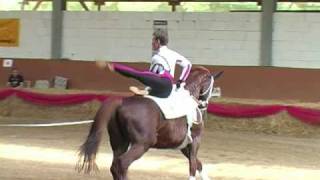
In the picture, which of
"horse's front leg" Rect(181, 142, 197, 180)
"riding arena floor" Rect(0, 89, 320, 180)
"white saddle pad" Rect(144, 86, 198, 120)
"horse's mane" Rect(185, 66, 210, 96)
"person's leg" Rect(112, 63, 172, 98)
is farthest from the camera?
"riding arena floor" Rect(0, 89, 320, 180)

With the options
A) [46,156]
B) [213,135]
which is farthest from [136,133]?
[213,135]

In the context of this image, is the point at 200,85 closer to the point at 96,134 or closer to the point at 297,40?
the point at 96,134

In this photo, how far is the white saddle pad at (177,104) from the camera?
798 centimetres

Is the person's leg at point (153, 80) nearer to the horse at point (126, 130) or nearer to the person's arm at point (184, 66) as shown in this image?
the horse at point (126, 130)

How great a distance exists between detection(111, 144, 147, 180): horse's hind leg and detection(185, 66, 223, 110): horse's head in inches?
69.3

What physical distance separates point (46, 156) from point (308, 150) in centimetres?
536

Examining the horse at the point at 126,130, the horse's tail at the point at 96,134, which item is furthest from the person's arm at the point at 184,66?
the horse's tail at the point at 96,134

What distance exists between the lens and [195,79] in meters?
9.32

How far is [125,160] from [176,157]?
507cm

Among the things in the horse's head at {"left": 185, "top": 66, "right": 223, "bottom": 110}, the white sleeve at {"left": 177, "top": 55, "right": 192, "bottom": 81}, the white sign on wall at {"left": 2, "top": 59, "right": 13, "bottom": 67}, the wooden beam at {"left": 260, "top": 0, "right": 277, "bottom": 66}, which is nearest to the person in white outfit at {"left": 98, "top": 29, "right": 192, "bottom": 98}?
the white sleeve at {"left": 177, "top": 55, "right": 192, "bottom": 81}

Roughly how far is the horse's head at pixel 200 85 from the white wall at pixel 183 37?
903 cm

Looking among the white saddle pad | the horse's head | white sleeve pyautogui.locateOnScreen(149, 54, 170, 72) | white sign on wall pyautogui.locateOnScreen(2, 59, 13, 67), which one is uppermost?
white sleeve pyautogui.locateOnScreen(149, 54, 170, 72)

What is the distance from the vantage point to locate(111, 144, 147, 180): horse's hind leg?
24.7 feet

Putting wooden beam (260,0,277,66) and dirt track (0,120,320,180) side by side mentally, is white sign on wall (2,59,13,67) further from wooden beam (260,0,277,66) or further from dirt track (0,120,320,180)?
wooden beam (260,0,277,66)
